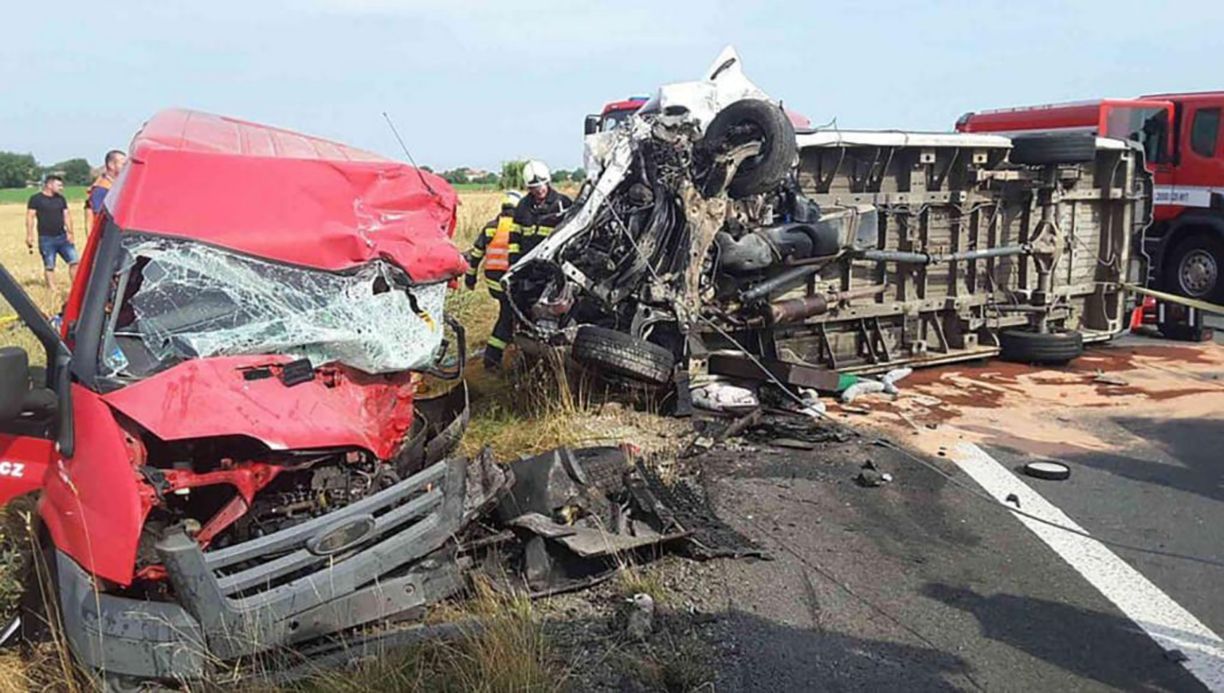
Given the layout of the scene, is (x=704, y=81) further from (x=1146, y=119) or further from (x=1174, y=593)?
(x=1146, y=119)

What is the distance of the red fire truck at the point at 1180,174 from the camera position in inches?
457

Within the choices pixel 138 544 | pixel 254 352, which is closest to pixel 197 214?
pixel 254 352

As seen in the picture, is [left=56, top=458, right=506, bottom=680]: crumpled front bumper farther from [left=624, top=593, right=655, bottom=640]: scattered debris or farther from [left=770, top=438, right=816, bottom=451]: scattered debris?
[left=770, top=438, right=816, bottom=451]: scattered debris

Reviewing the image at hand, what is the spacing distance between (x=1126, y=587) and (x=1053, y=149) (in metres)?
5.58

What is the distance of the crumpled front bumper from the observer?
301 cm

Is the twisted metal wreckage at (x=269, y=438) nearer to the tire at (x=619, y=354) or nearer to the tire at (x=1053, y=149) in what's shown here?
the tire at (x=619, y=354)

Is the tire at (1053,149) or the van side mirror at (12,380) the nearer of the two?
the van side mirror at (12,380)

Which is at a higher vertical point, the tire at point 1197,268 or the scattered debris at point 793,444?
the tire at point 1197,268

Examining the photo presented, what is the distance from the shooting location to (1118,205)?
31.3 feet

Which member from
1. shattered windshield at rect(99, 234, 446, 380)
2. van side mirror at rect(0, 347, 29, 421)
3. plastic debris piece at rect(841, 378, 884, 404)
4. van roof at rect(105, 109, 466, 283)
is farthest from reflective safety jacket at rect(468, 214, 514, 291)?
van side mirror at rect(0, 347, 29, 421)

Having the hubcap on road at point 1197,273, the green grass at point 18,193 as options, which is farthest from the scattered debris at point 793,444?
the green grass at point 18,193

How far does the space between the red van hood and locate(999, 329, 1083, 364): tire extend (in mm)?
6850

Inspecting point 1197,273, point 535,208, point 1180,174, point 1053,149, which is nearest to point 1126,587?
point 1053,149

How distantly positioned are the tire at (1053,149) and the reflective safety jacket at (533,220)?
164 inches
